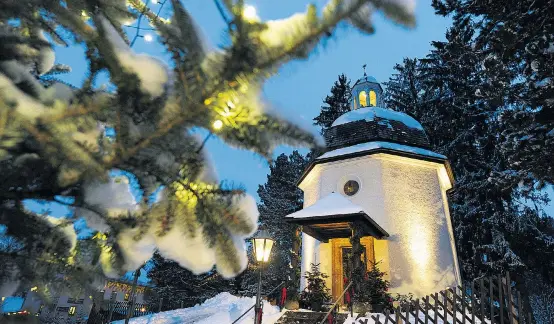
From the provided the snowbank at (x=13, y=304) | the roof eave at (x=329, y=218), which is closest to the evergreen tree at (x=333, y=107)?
the roof eave at (x=329, y=218)

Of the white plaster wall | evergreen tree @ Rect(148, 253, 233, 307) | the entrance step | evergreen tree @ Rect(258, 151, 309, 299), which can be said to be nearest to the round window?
the white plaster wall

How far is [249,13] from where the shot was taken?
81 cm

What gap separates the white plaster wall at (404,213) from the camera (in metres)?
11.0

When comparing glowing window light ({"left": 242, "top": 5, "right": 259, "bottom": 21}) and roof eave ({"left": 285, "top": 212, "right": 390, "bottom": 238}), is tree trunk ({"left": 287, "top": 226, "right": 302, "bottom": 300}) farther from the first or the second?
glowing window light ({"left": 242, "top": 5, "right": 259, "bottom": 21})

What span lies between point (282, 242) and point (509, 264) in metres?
14.5

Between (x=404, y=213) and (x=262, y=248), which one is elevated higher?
(x=404, y=213)

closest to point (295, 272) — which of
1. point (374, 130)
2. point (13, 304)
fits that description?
point (374, 130)

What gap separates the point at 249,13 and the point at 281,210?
2446cm

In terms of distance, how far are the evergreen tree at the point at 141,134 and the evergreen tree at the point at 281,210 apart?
65.1 ft

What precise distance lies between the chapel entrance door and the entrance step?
2.22 m

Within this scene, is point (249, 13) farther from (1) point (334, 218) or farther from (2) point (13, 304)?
(1) point (334, 218)

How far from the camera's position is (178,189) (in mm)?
1127

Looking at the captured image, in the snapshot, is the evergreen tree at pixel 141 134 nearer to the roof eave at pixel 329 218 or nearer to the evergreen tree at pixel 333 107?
the roof eave at pixel 329 218

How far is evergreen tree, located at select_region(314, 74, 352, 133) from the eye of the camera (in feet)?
91.4
